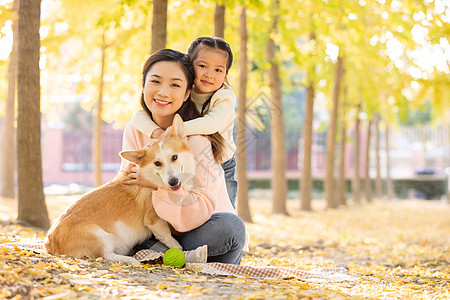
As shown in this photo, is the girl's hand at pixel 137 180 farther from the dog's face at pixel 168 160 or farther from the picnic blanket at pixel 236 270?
the picnic blanket at pixel 236 270

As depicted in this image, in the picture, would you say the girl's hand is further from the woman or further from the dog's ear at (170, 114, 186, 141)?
the dog's ear at (170, 114, 186, 141)

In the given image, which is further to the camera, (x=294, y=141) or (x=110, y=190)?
(x=294, y=141)

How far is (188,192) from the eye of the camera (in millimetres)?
4070

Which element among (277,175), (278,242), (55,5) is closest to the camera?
(278,242)

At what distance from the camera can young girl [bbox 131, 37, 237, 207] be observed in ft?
13.7

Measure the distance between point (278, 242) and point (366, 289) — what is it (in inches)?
188

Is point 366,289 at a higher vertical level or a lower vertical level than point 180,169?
lower

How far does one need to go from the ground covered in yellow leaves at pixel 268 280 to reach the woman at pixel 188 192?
349 mm

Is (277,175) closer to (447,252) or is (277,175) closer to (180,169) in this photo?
(447,252)

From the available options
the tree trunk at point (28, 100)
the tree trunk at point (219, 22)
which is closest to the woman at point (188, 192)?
the tree trunk at point (28, 100)

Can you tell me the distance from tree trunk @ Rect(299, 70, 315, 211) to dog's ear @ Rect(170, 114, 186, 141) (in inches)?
447

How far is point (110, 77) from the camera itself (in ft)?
47.2

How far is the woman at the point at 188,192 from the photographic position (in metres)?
4.07

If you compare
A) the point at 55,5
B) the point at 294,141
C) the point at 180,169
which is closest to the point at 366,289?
the point at 180,169
